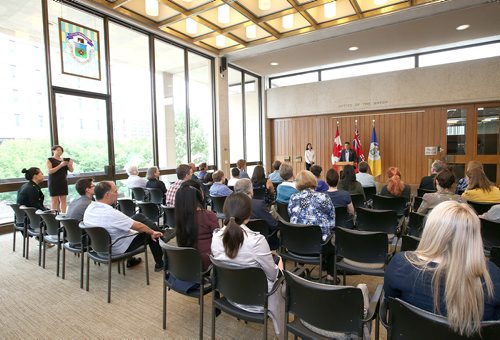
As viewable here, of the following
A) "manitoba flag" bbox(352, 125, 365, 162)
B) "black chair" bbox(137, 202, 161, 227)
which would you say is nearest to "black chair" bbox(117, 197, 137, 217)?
"black chair" bbox(137, 202, 161, 227)

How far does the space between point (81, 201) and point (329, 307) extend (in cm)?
311

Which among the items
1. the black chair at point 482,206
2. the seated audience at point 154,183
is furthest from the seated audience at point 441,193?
the seated audience at point 154,183

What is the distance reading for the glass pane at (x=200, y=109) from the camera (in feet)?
28.9

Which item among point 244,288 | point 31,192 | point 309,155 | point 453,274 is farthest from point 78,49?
point 309,155

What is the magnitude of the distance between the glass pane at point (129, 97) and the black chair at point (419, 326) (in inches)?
258

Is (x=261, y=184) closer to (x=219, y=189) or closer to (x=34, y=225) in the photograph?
(x=219, y=189)

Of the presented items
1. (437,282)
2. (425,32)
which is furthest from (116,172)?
(425,32)

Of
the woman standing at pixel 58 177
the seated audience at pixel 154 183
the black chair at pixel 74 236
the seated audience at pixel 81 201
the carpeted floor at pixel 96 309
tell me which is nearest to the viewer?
the carpeted floor at pixel 96 309

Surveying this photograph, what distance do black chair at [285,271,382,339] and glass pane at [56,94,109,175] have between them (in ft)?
19.3

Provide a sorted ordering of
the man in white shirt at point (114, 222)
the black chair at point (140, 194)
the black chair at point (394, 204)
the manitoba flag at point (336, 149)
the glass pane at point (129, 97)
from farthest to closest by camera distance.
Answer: the manitoba flag at point (336, 149), the glass pane at point (129, 97), the black chair at point (140, 194), the black chair at point (394, 204), the man in white shirt at point (114, 222)

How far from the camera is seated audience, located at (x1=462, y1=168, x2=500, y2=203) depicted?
357 centimetres

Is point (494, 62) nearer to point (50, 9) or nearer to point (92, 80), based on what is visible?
point (92, 80)

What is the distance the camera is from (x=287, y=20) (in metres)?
6.95

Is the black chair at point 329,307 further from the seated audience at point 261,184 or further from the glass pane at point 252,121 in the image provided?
the glass pane at point 252,121
